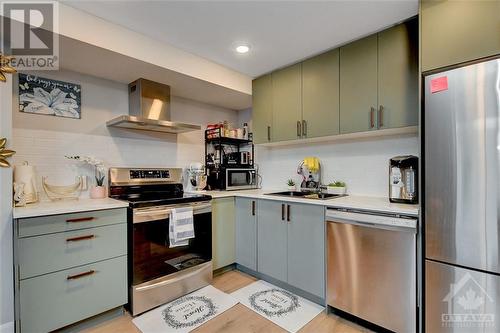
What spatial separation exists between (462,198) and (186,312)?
81.3 inches

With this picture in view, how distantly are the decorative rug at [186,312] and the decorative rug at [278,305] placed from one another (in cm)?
16

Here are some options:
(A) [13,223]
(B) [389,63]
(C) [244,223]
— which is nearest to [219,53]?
(B) [389,63]

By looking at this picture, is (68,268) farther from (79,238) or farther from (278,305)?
(278,305)

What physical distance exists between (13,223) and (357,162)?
2.79 meters

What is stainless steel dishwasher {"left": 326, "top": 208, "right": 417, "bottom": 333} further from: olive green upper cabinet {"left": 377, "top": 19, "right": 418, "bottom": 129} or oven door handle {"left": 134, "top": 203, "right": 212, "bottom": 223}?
oven door handle {"left": 134, "top": 203, "right": 212, "bottom": 223}

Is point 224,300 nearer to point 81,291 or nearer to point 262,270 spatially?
point 262,270

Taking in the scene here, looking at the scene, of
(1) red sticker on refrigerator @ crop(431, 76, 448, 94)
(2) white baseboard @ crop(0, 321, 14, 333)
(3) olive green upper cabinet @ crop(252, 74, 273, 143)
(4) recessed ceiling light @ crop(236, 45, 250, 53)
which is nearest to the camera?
(1) red sticker on refrigerator @ crop(431, 76, 448, 94)

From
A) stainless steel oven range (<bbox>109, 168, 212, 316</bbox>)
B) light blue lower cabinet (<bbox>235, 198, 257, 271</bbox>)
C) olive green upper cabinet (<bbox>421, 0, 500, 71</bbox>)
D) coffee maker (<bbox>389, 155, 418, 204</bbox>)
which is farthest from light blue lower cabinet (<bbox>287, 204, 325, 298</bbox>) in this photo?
olive green upper cabinet (<bbox>421, 0, 500, 71</bbox>)

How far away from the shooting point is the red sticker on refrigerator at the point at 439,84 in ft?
4.76

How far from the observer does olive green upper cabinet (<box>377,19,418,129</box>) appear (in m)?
1.86

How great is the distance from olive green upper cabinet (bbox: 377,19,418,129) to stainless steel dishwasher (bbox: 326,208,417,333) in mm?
819

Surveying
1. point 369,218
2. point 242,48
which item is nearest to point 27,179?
point 242,48

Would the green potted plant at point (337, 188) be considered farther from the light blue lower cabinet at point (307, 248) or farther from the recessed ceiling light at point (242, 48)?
the recessed ceiling light at point (242, 48)

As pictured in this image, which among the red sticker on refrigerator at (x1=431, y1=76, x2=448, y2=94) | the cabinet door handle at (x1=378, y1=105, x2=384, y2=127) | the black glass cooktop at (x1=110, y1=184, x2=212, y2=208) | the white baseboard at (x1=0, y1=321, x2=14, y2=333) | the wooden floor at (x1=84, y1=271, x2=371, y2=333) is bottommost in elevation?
the wooden floor at (x1=84, y1=271, x2=371, y2=333)
